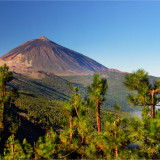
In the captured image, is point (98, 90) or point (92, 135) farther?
point (98, 90)

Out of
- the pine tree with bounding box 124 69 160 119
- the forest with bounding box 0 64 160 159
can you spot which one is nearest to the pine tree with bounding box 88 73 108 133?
the forest with bounding box 0 64 160 159

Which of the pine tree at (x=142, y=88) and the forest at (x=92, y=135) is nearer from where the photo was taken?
the forest at (x=92, y=135)

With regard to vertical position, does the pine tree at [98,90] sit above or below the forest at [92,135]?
above

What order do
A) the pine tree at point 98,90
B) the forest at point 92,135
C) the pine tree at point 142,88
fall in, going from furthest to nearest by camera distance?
the pine tree at point 142,88 < the pine tree at point 98,90 < the forest at point 92,135

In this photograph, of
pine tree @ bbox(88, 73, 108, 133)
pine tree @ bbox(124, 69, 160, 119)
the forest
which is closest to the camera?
the forest

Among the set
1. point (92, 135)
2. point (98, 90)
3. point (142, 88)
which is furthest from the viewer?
point (142, 88)

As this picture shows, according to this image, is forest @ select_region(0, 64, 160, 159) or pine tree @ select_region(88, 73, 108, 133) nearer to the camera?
forest @ select_region(0, 64, 160, 159)

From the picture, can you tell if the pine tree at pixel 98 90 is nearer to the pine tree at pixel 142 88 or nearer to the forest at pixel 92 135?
the forest at pixel 92 135

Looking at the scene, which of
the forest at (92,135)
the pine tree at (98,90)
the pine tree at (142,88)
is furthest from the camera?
the pine tree at (142,88)

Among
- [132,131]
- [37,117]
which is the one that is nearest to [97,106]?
[132,131]

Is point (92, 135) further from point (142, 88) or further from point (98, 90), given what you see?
point (142, 88)

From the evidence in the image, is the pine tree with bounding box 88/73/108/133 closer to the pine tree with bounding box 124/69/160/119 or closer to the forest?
the forest

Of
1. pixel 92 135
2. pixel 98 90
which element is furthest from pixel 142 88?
pixel 92 135

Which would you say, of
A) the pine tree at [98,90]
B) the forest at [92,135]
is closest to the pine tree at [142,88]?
the forest at [92,135]
